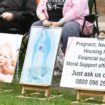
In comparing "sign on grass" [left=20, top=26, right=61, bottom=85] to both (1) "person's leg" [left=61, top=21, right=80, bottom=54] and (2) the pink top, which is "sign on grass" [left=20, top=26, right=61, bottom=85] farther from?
(2) the pink top

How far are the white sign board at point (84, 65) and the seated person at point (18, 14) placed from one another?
177 centimetres

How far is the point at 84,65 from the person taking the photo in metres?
7.07

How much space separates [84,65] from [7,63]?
4.03 feet

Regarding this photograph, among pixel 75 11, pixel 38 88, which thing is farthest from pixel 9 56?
pixel 75 11

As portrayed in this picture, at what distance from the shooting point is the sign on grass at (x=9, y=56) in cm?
766

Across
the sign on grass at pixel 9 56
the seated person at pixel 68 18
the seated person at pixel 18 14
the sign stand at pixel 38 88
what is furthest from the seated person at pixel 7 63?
the seated person at pixel 18 14

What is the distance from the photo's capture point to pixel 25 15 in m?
8.76

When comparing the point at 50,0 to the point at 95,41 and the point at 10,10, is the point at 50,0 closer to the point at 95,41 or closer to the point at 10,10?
the point at 10,10

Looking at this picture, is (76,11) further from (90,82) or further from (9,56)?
(90,82)

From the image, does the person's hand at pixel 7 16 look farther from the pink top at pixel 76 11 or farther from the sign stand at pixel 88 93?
the sign stand at pixel 88 93

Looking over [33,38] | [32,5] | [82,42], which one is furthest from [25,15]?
[82,42]

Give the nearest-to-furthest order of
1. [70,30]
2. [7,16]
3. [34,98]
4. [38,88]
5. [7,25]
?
[34,98]
[38,88]
[70,30]
[7,16]
[7,25]

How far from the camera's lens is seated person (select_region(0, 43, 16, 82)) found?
25.1 feet

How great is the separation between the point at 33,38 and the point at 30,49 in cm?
16
